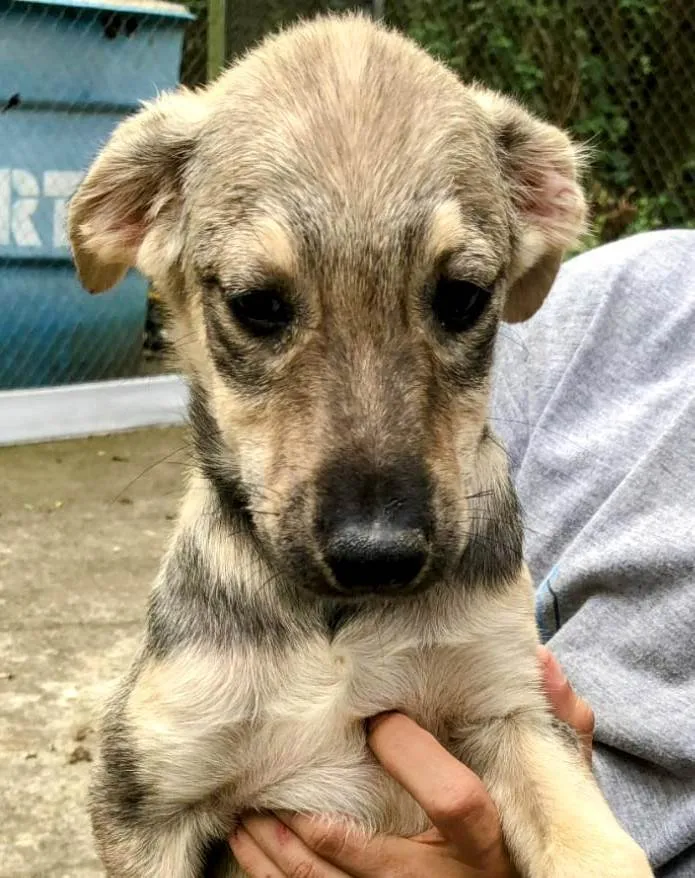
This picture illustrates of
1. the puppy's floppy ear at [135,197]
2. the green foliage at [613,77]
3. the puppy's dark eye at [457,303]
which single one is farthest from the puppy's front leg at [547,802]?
the green foliage at [613,77]

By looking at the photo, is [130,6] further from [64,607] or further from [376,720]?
[376,720]

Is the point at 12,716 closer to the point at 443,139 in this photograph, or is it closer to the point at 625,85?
the point at 443,139

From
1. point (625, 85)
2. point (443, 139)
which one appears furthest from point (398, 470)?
point (625, 85)

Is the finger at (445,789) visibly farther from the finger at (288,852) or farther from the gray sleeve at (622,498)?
the gray sleeve at (622,498)

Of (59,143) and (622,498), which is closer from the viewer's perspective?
(622,498)

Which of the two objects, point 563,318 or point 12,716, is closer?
point 563,318

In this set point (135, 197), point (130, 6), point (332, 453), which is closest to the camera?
point (332, 453)

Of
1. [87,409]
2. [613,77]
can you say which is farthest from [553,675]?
[613,77]

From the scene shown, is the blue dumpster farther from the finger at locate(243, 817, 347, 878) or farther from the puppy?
the finger at locate(243, 817, 347, 878)
